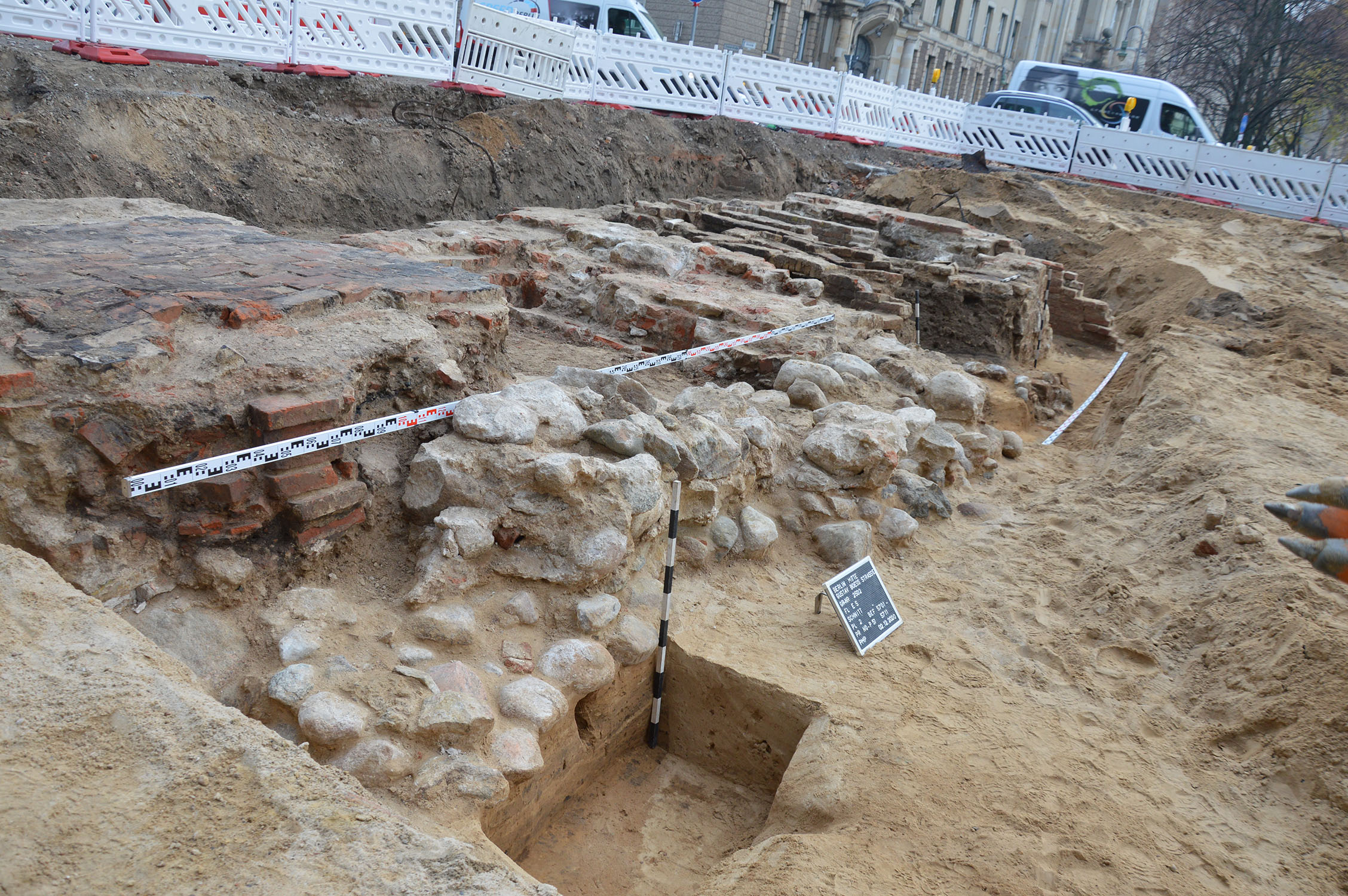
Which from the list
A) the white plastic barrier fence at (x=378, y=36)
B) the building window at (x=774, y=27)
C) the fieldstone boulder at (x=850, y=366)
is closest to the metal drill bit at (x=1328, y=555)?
the fieldstone boulder at (x=850, y=366)

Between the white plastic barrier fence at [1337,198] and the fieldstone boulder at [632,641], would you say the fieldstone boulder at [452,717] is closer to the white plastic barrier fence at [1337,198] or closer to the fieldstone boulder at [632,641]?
the fieldstone boulder at [632,641]

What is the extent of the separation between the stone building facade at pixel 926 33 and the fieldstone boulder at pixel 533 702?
27.4 metres

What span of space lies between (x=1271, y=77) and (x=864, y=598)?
1101 inches

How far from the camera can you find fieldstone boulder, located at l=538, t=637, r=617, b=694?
3.16 meters

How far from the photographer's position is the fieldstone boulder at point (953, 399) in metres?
6.04

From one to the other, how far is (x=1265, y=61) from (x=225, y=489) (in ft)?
95.3

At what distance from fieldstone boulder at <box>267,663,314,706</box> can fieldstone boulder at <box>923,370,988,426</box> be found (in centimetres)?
450

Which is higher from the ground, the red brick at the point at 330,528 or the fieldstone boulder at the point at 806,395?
the fieldstone boulder at the point at 806,395

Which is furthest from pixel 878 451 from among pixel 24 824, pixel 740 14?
pixel 740 14

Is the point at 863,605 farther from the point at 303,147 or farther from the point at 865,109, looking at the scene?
the point at 865,109

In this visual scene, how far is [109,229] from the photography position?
172 inches

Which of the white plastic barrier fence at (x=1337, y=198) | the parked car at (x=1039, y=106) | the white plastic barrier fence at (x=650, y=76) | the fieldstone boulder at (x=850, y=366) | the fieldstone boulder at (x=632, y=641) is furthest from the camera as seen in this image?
the parked car at (x=1039, y=106)

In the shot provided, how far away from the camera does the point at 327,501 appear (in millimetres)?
3146

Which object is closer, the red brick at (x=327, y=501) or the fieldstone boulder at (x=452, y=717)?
the fieldstone boulder at (x=452, y=717)
